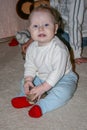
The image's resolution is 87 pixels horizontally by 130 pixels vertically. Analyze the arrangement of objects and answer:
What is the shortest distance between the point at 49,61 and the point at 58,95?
5.5 inches

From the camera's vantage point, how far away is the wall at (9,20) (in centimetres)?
166

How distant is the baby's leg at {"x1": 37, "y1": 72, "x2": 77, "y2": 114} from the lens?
992 mm

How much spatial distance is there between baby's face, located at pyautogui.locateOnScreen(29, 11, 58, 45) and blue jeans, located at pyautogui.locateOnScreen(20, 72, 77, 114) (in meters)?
0.20

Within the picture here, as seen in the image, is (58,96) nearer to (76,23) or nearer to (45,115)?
(45,115)

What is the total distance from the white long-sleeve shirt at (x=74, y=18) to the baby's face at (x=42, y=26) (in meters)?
0.27

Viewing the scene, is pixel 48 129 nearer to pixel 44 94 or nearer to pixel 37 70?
pixel 44 94

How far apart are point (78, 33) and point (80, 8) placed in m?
0.13

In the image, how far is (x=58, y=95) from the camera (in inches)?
39.8

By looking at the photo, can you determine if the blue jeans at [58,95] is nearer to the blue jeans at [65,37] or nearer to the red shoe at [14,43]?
the blue jeans at [65,37]

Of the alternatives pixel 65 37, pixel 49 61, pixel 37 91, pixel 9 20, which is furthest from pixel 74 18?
pixel 9 20

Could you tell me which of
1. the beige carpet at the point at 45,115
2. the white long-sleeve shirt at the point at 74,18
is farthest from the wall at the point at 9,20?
the beige carpet at the point at 45,115

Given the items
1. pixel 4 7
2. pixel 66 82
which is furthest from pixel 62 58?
pixel 4 7

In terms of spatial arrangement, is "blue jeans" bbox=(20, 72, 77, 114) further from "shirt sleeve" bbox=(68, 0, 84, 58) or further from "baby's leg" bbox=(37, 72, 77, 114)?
"shirt sleeve" bbox=(68, 0, 84, 58)

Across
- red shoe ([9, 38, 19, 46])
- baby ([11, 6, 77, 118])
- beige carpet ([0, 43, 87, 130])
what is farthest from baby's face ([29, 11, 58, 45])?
red shoe ([9, 38, 19, 46])
